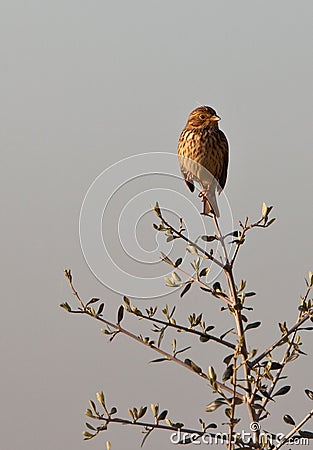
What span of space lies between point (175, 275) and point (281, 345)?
40 cm

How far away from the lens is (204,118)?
4.73 m

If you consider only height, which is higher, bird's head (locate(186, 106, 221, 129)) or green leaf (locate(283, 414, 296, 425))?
bird's head (locate(186, 106, 221, 129))

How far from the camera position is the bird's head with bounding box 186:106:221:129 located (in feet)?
15.4

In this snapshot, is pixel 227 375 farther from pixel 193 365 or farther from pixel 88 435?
pixel 88 435

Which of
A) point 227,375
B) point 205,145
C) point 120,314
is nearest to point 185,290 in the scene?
point 120,314

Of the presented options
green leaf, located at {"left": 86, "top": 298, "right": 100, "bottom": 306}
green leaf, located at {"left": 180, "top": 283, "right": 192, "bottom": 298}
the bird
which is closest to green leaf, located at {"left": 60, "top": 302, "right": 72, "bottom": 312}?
green leaf, located at {"left": 86, "top": 298, "right": 100, "bottom": 306}

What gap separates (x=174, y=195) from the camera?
2.50 m

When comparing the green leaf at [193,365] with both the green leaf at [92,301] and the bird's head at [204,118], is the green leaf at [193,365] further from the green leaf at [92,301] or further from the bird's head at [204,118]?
the bird's head at [204,118]

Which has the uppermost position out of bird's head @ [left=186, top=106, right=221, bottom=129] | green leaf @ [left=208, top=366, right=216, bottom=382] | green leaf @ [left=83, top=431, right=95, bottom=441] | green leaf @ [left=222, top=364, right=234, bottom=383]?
bird's head @ [left=186, top=106, right=221, bottom=129]

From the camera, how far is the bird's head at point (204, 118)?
4.70 metres

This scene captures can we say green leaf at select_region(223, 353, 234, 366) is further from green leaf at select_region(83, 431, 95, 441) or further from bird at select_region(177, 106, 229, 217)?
bird at select_region(177, 106, 229, 217)

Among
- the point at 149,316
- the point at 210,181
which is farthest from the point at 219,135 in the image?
the point at 149,316

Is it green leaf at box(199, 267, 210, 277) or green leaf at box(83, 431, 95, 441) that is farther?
green leaf at box(199, 267, 210, 277)

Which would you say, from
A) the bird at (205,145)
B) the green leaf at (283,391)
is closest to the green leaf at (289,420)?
the green leaf at (283,391)
